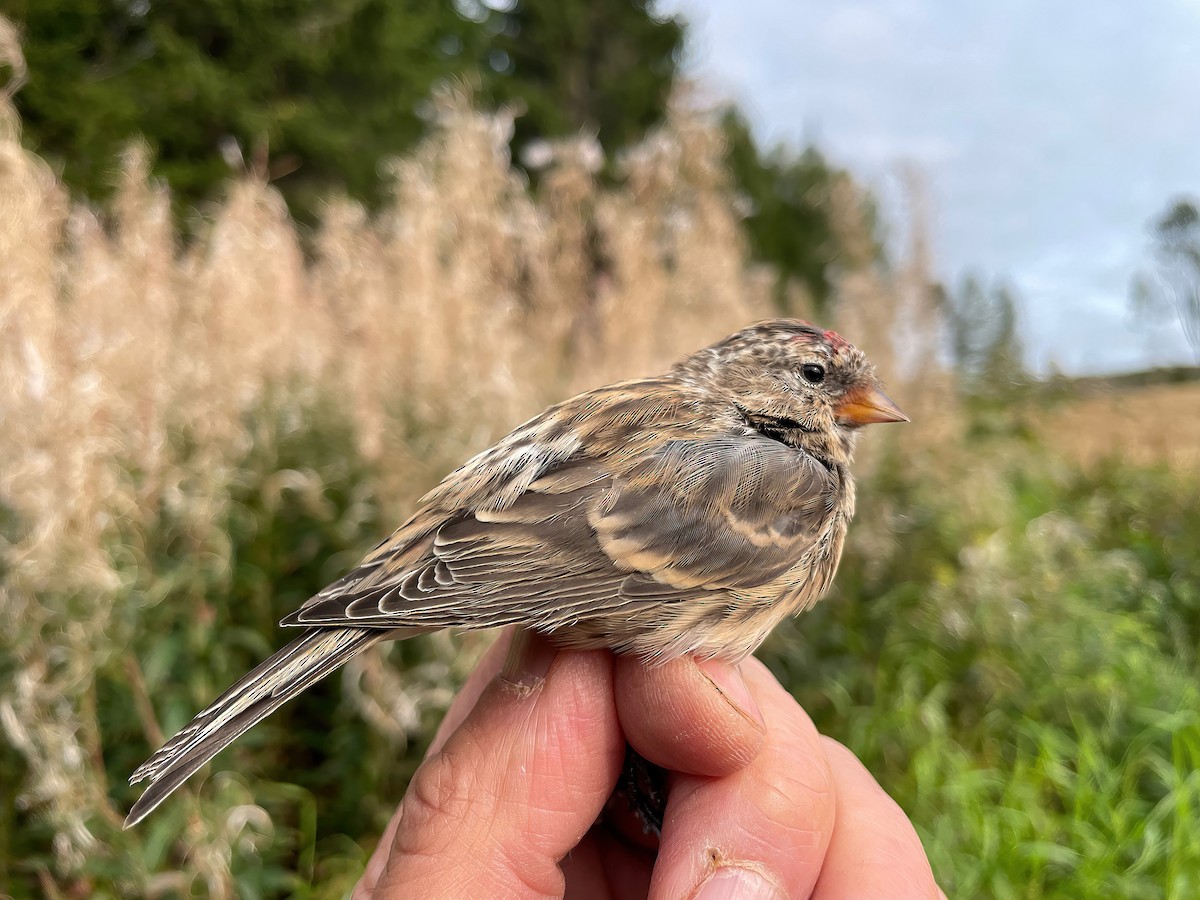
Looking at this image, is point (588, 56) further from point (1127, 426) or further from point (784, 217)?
point (1127, 426)

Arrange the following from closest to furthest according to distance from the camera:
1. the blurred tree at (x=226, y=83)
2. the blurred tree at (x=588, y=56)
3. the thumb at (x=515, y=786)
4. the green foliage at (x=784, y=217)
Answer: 1. the thumb at (x=515, y=786)
2. the blurred tree at (x=226, y=83)
3. the blurred tree at (x=588, y=56)
4. the green foliage at (x=784, y=217)

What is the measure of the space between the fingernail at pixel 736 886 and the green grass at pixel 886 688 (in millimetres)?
1176

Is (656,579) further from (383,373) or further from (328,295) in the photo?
(328,295)

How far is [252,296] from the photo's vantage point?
8.90ft

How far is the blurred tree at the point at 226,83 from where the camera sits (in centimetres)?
1071

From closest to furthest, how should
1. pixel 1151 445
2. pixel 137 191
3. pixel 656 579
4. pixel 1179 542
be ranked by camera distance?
pixel 656 579 < pixel 137 191 < pixel 1179 542 < pixel 1151 445

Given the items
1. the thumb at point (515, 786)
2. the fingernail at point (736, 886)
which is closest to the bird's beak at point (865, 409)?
the thumb at point (515, 786)

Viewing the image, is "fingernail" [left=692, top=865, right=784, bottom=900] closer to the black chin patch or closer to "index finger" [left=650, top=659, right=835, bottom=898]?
"index finger" [left=650, top=659, right=835, bottom=898]

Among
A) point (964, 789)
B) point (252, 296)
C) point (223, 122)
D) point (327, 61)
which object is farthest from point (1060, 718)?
point (327, 61)

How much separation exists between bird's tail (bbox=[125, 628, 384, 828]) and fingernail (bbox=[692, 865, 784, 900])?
67 centimetres

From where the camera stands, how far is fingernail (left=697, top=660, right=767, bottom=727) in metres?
1.36

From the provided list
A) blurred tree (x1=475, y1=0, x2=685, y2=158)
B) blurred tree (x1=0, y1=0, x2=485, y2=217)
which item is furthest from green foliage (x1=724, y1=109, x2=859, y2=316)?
blurred tree (x1=0, y1=0, x2=485, y2=217)

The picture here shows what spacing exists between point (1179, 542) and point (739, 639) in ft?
12.7

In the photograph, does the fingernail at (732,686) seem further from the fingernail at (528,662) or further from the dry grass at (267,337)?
the dry grass at (267,337)
